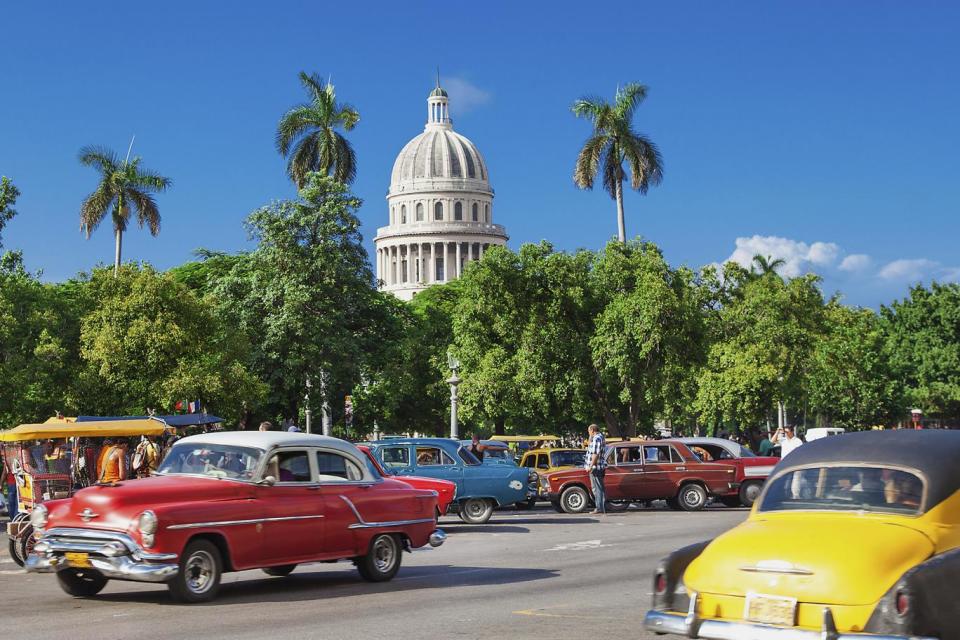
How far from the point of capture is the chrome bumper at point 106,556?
11953mm

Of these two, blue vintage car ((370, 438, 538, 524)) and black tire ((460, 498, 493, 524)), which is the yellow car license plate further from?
black tire ((460, 498, 493, 524))

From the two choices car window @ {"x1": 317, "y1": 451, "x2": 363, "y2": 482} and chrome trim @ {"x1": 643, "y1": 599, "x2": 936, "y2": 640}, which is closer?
chrome trim @ {"x1": 643, "y1": 599, "x2": 936, "y2": 640}

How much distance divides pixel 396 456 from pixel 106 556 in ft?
36.9

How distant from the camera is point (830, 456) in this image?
29.5ft

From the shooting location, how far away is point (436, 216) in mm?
158125

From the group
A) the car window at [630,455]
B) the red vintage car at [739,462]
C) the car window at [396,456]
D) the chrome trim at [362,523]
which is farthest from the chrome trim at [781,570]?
the red vintage car at [739,462]

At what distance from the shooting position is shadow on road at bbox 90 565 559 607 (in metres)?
13.1

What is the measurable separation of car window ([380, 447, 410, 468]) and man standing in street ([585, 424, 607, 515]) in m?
5.05

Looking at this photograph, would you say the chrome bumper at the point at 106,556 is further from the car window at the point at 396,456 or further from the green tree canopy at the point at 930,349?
the green tree canopy at the point at 930,349

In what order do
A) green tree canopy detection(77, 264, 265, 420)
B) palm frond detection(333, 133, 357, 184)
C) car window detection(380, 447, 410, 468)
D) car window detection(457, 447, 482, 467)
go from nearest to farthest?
car window detection(380, 447, 410, 468) → car window detection(457, 447, 482, 467) → green tree canopy detection(77, 264, 265, 420) → palm frond detection(333, 133, 357, 184)

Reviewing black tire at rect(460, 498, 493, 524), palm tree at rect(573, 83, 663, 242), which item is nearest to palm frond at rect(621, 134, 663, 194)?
palm tree at rect(573, 83, 663, 242)

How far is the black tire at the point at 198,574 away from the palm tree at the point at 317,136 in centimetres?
4040

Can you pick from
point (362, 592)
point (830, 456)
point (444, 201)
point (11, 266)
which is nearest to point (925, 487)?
point (830, 456)

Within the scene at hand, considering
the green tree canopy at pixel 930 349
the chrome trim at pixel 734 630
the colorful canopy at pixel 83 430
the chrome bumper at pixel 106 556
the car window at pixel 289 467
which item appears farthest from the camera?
the green tree canopy at pixel 930 349
